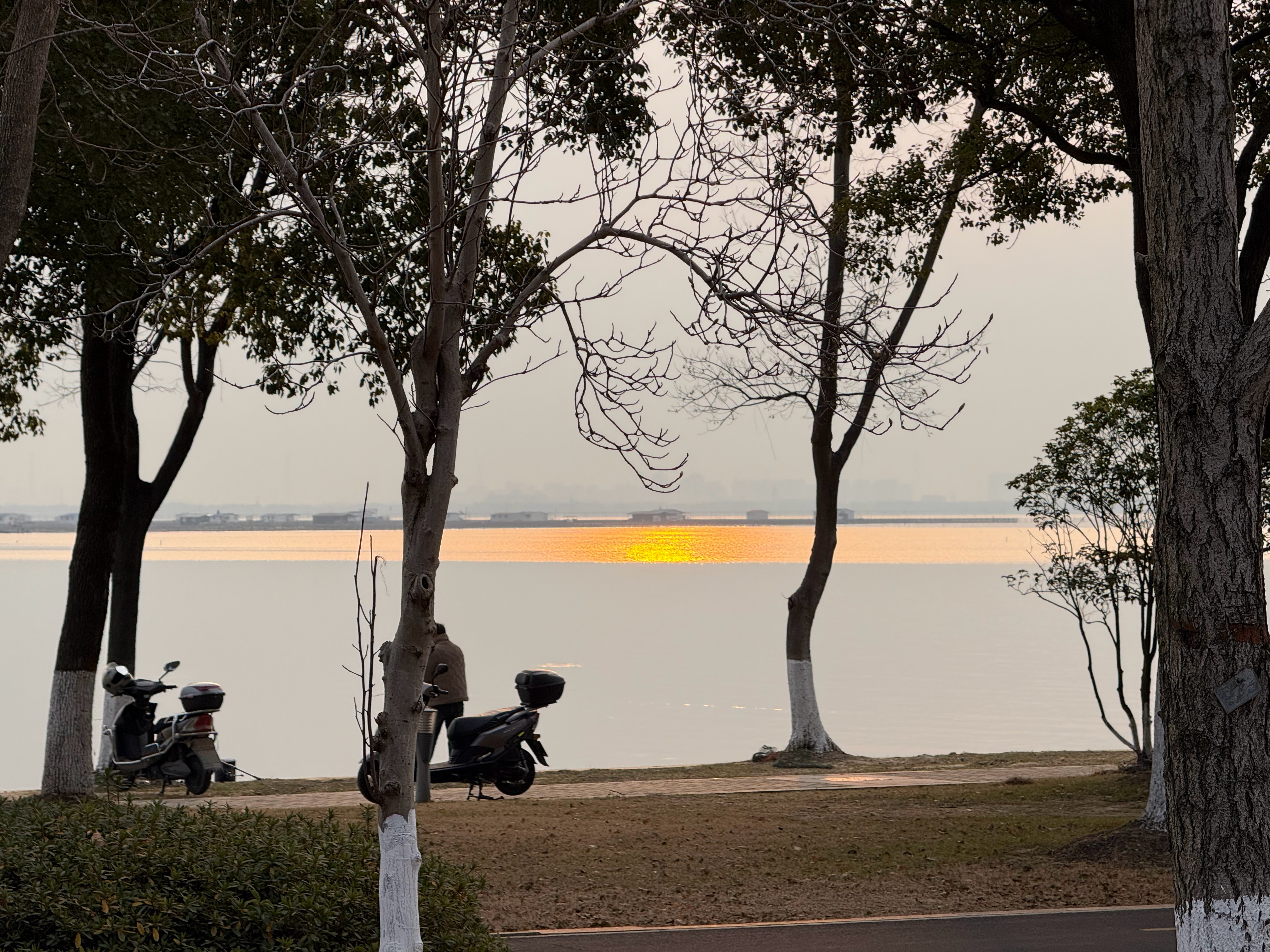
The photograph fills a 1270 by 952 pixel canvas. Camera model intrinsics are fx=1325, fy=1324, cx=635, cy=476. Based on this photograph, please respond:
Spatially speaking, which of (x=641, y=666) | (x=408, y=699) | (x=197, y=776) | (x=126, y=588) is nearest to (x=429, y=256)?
(x=408, y=699)

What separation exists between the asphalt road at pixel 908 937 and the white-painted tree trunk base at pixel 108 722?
7956 millimetres

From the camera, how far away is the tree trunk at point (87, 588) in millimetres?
12547

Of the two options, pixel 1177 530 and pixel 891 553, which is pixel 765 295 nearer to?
pixel 1177 530

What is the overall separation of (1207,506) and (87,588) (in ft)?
36.1

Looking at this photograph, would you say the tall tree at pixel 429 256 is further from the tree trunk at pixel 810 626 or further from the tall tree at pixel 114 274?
the tree trunk at pixel 810 626

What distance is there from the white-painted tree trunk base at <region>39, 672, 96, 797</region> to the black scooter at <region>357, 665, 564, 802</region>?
263 cm

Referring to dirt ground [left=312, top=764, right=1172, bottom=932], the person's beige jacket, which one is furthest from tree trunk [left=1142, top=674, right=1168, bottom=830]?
the person's beige jacket

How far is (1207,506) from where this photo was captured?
5000mm

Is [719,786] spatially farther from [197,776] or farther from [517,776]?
[197,776]

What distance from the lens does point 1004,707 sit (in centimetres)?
3234

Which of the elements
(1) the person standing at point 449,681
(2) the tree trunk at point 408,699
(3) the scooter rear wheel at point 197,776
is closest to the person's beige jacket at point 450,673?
(1) the person standing at point 449,681

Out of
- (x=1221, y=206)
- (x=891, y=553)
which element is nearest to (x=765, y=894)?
(x=1221, y=206)

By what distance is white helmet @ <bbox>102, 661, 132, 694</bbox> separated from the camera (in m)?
13.4

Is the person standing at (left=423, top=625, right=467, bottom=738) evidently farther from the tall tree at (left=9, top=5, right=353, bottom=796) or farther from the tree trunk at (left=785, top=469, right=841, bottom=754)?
the tree trunk at (left=785, top=469, right=841, bottom=754)
